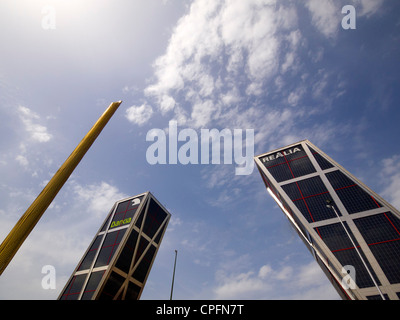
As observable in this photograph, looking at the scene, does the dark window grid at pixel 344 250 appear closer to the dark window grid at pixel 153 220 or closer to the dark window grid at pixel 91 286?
the dark window grid at pixel 153 220

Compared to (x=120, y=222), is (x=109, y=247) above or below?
below

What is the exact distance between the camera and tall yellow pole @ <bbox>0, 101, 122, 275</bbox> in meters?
4.77

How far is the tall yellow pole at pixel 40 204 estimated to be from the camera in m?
4.77

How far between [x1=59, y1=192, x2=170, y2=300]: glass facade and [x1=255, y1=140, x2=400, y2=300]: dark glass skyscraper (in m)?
43.8

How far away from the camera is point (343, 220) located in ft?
119

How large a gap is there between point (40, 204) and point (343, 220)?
44.7m

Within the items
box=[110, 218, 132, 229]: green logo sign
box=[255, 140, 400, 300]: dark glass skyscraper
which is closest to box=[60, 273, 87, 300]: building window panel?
box=[110, 218, 132, 229]: green logo sign

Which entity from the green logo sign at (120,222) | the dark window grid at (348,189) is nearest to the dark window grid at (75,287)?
the green logo sign at (120,222)

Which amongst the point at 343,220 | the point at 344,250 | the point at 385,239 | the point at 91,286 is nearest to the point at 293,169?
the point at 343,220

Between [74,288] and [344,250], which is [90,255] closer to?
[74,288]
